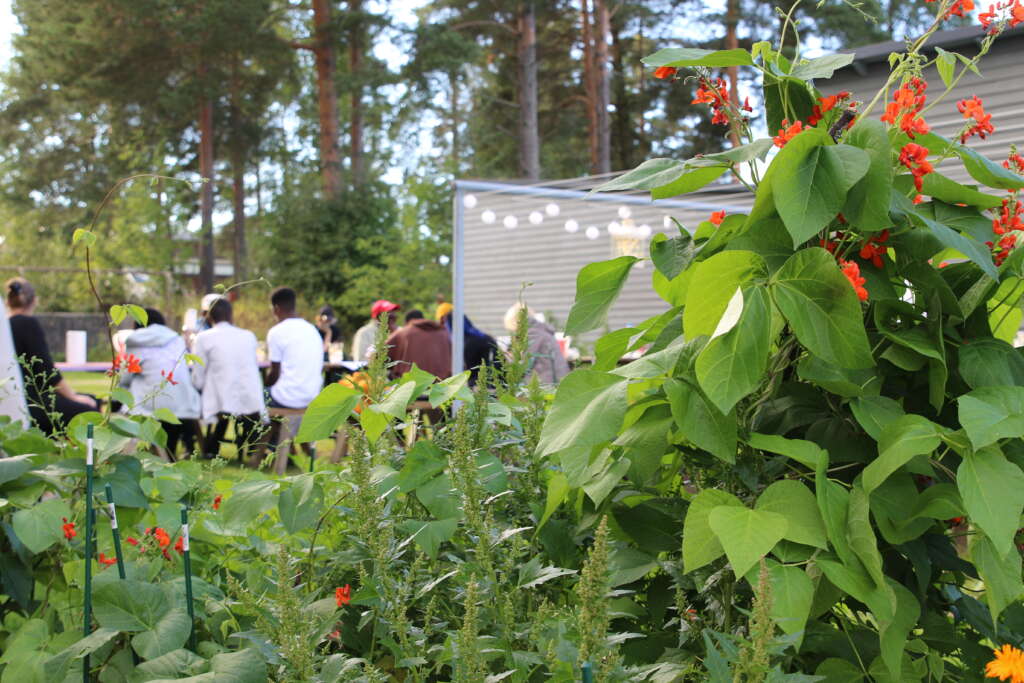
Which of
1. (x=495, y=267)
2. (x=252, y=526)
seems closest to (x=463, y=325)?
(x=495, y=267)

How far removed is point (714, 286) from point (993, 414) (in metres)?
0.32

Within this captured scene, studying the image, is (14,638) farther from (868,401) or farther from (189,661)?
(868,401)

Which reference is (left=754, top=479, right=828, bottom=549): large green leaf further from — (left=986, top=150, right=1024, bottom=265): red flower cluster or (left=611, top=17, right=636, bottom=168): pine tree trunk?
(left=611, top=17, right=636, bottom=168): pine tree trunk

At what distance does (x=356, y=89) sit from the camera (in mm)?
20188

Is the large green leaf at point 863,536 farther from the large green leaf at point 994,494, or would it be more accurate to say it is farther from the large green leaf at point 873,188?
the large green leaf at point 873,188

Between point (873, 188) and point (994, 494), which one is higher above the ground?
point (873, 188)

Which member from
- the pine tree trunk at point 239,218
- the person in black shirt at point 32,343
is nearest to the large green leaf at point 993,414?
the person in black shirt at point 32,343

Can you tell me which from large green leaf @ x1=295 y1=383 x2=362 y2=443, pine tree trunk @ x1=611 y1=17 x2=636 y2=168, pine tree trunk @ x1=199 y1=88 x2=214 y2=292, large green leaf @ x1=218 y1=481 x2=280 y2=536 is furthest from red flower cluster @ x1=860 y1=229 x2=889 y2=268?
pine tree trunk @ x1=199 y1=88 x2=214 y2=292

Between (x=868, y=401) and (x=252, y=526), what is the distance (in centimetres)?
121

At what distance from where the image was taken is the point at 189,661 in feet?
4.33

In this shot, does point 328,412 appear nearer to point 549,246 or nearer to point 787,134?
point 787,134

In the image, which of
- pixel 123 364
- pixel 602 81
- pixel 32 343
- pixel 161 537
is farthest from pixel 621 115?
pixel 161 537

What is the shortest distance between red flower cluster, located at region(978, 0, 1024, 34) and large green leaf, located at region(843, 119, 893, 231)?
1.03 feet

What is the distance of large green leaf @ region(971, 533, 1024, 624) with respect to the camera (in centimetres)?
104
